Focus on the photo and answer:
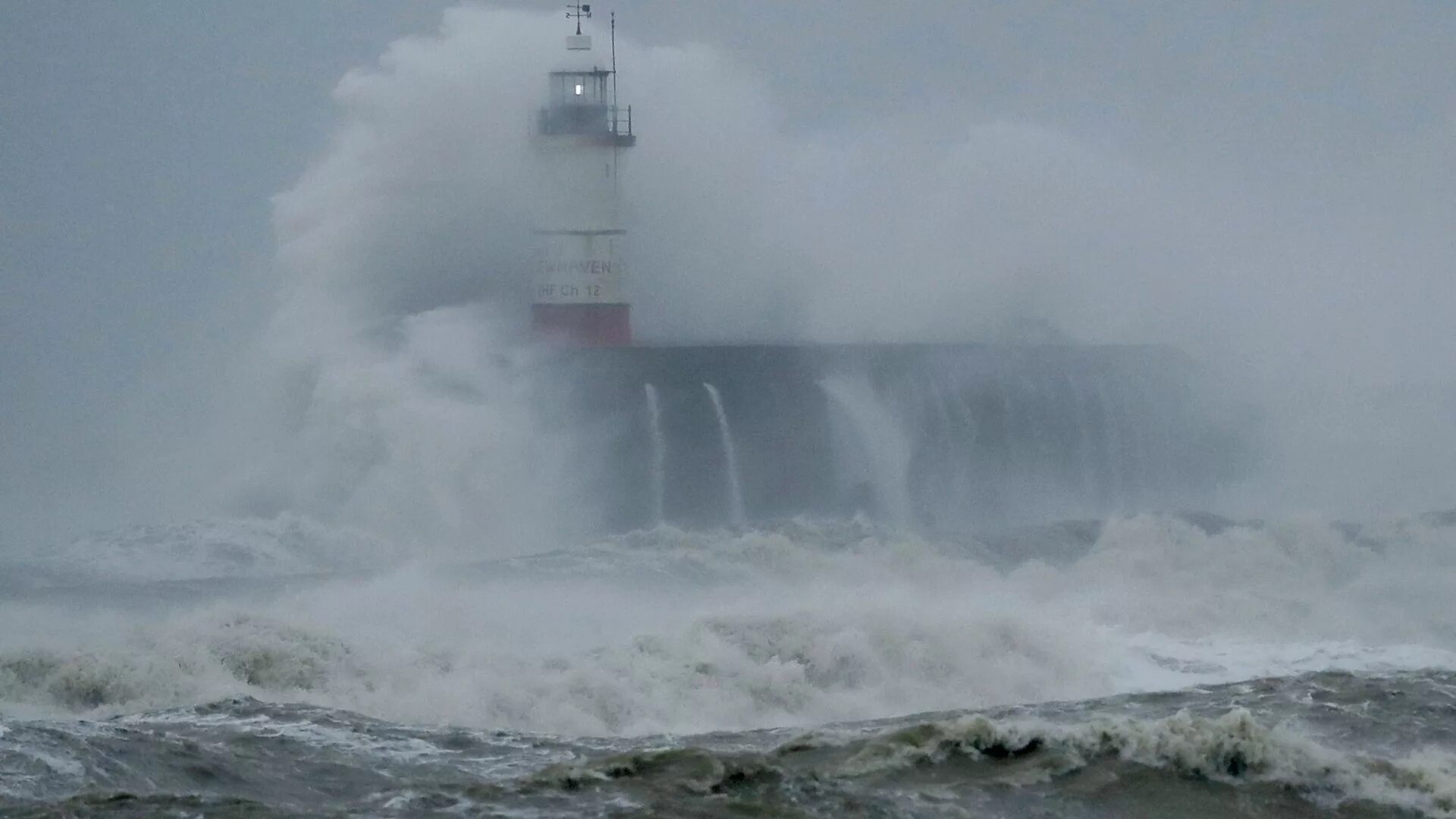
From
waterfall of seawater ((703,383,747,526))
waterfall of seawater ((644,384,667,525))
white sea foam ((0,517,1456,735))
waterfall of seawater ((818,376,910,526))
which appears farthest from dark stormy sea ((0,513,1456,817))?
waterfall of seawater ((818,376,910,526))

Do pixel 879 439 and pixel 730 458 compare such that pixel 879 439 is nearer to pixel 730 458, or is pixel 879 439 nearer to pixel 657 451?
pixel 730 458

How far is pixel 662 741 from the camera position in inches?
389

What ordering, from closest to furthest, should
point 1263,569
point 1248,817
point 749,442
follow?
1. point 1248,817
2. point 1263,569
3. point 749,442

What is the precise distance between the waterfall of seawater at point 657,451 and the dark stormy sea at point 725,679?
4240 mm

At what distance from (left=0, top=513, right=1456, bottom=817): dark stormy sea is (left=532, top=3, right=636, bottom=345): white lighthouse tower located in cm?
1032

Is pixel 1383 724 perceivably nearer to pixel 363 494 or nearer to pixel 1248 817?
pixel 1248 817

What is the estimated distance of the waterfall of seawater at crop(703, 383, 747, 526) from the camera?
91.7 feet

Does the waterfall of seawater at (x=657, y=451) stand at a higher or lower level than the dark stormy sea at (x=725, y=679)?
higher

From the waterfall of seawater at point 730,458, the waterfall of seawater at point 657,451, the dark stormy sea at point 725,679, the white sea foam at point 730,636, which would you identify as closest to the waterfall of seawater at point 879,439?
the waterfall of seawater at point 730,458

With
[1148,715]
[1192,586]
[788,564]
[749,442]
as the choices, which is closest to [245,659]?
[1148,715]

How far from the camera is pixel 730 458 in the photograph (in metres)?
28.8

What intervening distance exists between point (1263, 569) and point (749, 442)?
10415 mm

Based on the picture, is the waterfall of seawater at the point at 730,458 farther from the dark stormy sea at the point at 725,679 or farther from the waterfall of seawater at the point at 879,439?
the dark stormy sea at the point at 725,679

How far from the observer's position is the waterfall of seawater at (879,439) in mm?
29312
